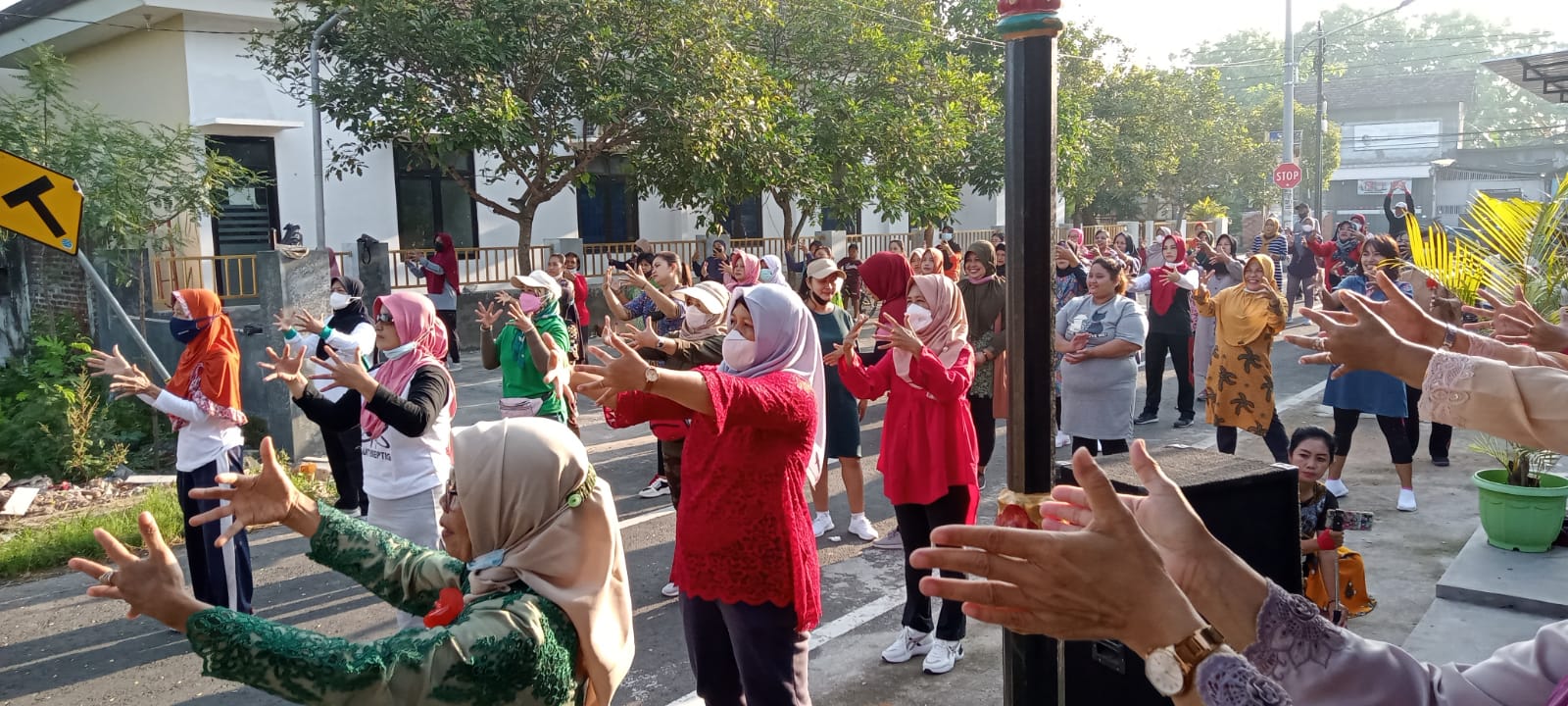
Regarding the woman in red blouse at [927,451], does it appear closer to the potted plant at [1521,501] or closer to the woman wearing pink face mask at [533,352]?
the woman wearing pink face mask at [533,352]

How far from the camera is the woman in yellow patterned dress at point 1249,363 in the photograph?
7.47 meters

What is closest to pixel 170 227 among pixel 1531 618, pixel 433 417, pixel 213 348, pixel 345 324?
pixel 345 324

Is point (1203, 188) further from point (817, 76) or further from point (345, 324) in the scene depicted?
point (345, 324)

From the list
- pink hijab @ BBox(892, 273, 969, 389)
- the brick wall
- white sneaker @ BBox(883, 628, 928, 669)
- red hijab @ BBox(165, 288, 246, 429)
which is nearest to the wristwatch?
white sneaker @ BBox(883, 628, 928, 669)

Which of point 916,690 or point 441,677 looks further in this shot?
point 916,690

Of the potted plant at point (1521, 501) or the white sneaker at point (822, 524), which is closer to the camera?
the potted plant at point (1521, 501)

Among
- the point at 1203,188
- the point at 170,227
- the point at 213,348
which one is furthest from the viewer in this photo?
the point at 1203,188

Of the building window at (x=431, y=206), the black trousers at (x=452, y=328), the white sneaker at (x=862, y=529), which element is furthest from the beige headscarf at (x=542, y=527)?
the building window at (x=431, y=206)

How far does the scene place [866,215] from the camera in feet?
92.9

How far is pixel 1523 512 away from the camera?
5715 millimetres

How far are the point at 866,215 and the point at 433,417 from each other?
24.5 metres

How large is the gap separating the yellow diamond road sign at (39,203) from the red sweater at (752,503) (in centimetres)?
541

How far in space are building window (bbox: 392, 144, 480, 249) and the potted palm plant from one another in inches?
641

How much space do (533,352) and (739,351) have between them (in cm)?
→ 288
